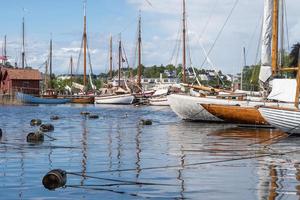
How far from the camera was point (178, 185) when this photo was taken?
1497 cm

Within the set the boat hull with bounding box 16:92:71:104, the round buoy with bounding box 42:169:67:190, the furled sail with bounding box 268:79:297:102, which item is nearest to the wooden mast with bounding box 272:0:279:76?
the furled sail with bounding box 268:79:297:102

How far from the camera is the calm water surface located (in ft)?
45.8

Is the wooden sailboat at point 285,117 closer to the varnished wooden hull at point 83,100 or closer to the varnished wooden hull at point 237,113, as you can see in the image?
the varnished wooden hull at point 237,113

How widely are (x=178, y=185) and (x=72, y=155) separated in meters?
7.61

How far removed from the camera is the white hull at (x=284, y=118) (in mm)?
27969

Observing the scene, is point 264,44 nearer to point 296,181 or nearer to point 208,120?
point 208,120

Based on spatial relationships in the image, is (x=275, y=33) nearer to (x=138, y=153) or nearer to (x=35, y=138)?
(x=35, y=138)

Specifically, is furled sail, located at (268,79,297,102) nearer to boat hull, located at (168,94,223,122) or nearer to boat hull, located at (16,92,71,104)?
boat hull, located at (168,94,223,122)

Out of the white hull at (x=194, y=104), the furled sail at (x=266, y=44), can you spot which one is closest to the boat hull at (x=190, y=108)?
the white hull at (x=194, y=104)

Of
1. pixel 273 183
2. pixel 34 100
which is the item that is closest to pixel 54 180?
pixel 273 183

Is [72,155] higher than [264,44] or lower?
lower

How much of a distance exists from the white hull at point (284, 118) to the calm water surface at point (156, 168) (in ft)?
2.08

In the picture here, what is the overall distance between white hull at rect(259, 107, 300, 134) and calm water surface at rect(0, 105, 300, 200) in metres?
0.63

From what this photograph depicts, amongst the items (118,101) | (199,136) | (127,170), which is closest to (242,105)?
(199,136)
